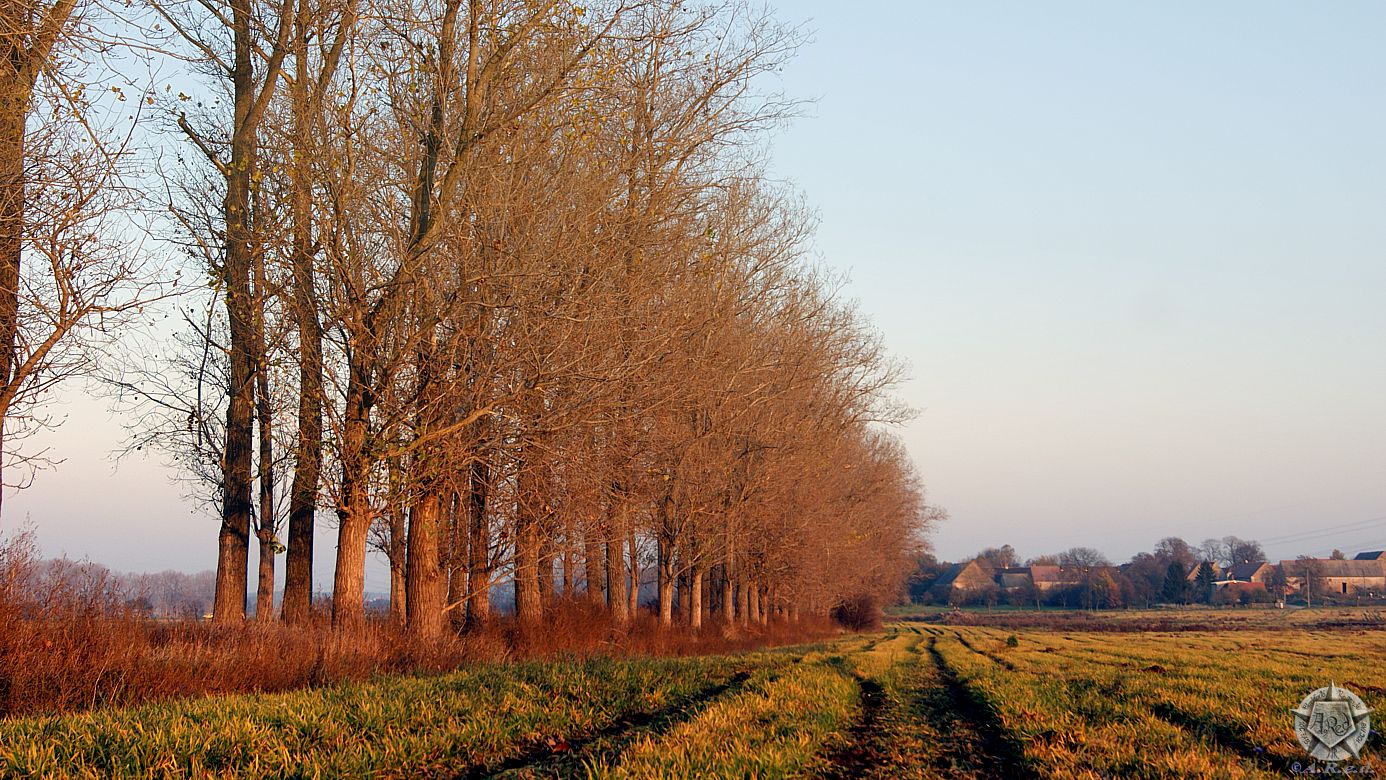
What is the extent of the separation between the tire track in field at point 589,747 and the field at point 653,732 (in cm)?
3

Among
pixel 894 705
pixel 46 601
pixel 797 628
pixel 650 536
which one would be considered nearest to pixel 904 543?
pixel 797 628

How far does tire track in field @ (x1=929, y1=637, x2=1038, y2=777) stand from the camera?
6961 mm

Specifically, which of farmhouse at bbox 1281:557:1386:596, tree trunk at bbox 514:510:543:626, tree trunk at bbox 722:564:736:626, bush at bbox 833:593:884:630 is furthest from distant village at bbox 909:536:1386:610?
tree trunk at bbox 514:510:543:626

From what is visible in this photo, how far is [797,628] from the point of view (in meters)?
46.3

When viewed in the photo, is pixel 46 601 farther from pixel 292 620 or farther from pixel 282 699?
pixel 292 620

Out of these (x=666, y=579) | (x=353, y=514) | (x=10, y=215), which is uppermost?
(x=10, y=215)

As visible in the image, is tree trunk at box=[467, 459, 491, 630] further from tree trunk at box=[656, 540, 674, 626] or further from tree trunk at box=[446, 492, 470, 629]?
tree trunk at box=[656, 540, 674, 626]

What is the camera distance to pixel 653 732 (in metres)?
7.30

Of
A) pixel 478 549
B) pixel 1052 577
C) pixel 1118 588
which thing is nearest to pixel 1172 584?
pixel 1118 588

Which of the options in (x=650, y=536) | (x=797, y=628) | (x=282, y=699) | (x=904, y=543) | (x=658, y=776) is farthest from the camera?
(x=904, y=543)

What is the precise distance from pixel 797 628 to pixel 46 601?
4060 cm

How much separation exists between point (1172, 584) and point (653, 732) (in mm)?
131175

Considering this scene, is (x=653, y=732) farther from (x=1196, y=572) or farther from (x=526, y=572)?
(x=1196, y=572)

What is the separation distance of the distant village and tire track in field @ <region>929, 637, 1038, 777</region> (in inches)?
3968
